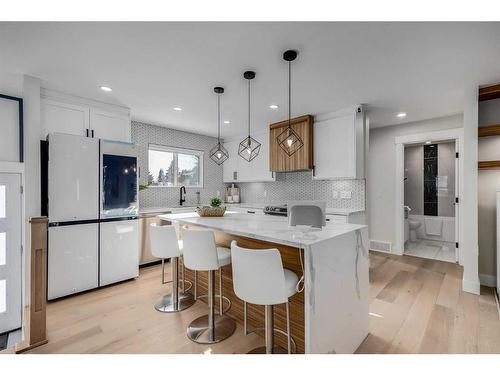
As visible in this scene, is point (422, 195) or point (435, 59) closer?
point (435, 59)

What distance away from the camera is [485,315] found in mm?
2330

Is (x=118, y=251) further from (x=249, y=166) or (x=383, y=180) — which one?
(x=383, y=180)

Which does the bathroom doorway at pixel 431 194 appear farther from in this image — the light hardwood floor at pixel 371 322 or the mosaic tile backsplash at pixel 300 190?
the light hardwood floor at pixel 371 322

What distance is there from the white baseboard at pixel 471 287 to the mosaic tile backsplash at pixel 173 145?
4517mm

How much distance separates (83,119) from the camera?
123 inches

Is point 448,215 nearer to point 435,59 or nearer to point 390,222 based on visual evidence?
point 390,222

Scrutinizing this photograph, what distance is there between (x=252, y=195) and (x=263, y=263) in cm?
406

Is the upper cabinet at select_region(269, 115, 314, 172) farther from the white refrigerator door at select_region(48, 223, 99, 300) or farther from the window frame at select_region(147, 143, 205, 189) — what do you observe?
the white refrigerator door at select_region(48, 223, 99, 300)

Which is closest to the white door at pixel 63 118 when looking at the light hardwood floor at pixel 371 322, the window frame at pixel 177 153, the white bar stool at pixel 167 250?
the window frame at pixel 177 153

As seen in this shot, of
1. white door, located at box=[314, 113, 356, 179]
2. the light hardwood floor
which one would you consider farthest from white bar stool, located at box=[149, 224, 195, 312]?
white door, located at box=[314, 113, 356, 179]

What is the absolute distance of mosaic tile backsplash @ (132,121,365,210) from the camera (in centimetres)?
404

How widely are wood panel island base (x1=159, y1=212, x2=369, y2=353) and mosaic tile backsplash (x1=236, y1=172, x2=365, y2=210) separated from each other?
1995 millimetres

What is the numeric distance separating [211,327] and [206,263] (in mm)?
577
